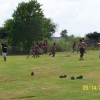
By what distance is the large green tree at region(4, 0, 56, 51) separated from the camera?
6600 centimetres

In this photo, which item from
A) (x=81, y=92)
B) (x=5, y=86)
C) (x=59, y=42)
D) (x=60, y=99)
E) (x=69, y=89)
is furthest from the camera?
(x=59, y=42)

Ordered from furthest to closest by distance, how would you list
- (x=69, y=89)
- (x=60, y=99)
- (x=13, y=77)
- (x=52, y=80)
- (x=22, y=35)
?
(x=22, y=35), (x=13, y=77), (x=52, y=80), (x=69, y=89), (x=60, y=99)

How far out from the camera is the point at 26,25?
66.2 m

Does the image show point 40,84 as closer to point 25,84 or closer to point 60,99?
point 25,84

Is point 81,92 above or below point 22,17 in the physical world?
below

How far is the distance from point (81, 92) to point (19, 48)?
52.4 m

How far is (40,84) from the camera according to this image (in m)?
19.1

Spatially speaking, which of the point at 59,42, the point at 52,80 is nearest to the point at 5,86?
the point at 52,80
